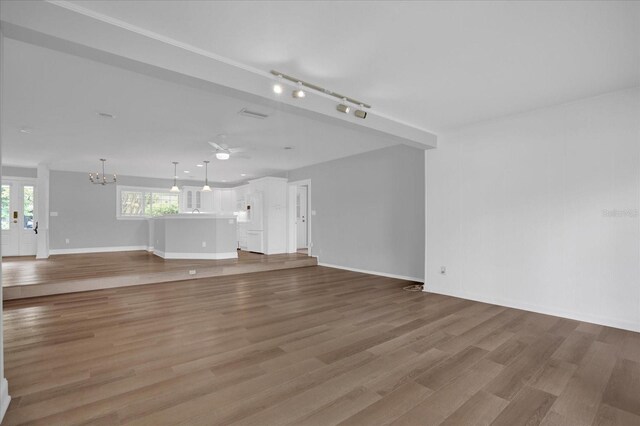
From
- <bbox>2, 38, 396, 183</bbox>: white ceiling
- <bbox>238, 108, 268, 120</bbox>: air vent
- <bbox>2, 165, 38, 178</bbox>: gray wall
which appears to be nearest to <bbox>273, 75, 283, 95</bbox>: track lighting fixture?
<bbox>2, 38, 396, 183</bbox>: white ceiling

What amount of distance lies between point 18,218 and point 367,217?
9.76 metres

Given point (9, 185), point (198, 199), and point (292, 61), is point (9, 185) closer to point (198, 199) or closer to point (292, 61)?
point (198, 199)

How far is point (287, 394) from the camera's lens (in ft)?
7.09

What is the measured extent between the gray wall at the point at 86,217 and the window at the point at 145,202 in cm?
21

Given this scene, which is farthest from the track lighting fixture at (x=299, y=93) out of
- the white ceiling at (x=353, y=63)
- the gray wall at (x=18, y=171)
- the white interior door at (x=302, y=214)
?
the gray wall at (x=18, y=171)

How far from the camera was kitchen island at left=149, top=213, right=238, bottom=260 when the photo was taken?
7633 millimetres

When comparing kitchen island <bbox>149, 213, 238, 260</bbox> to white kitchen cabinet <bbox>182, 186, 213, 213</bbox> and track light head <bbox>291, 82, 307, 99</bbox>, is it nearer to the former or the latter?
white kitchen cabinet <bbox>182, 186, 213, 213</bbox>

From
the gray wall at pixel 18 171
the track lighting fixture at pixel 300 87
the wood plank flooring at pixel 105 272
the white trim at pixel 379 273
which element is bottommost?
the white trim at pixel 379 273

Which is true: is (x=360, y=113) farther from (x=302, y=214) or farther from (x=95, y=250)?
(x=95, y=250)

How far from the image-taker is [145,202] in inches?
414

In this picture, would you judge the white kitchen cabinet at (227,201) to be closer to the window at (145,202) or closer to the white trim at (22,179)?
the window at (145,202)

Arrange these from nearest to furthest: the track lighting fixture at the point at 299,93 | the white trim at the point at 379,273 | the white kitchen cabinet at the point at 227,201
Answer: the track lighting fixture at the point at 299,93
the white trim at the point at 379,273
the white kitchen cabinet at the point at 227,201

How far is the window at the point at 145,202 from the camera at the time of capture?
1013 cm

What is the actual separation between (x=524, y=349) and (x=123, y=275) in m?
6.11
